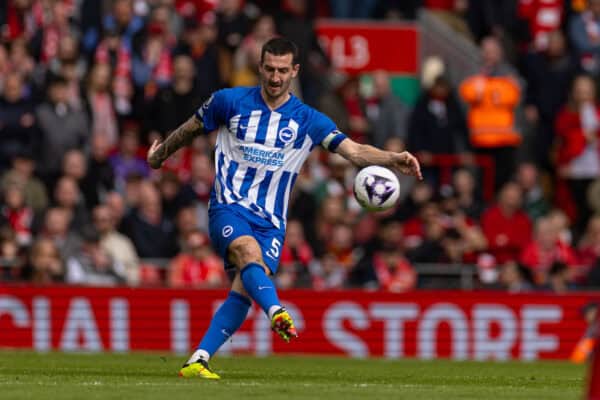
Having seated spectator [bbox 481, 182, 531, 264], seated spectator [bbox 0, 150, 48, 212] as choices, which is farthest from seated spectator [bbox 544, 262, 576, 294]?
seated spectator [bbox 0, 150, 48, 212]

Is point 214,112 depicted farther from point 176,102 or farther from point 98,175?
point 176,102

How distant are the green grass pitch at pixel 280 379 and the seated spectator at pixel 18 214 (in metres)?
2.38

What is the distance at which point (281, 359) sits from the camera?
1755 cm

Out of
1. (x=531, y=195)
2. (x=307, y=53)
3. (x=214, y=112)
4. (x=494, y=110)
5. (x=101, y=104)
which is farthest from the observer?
(x=307, y=53)

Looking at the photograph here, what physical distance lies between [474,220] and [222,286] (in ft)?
11.4

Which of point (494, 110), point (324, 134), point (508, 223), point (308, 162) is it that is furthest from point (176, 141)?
point (494, 110)

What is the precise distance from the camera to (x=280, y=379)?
490 inches

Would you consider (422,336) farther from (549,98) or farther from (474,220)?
(549,98)

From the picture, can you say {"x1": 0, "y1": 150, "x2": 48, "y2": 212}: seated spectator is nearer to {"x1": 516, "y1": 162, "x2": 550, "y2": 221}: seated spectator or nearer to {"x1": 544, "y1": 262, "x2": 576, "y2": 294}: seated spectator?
{"x1": 544, "y1": 262, "x2": 576, "y2": 294}: seated spectator

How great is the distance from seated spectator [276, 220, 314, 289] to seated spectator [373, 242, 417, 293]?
0.78 m

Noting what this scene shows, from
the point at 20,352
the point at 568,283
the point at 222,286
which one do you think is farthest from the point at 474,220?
the point at 20,352

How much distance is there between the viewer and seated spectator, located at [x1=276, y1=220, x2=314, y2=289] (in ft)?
64.1

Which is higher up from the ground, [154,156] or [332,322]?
[154,156]

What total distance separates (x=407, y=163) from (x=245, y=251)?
1.23 meters
